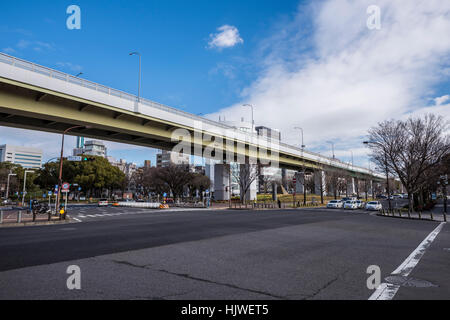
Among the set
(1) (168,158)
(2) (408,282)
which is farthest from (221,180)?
(1) (168,158)

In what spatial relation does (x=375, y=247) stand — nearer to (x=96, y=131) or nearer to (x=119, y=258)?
(x=119, y=258)

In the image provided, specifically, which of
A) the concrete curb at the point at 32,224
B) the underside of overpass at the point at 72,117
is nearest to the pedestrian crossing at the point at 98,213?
the concrete curb at the point at 32,224

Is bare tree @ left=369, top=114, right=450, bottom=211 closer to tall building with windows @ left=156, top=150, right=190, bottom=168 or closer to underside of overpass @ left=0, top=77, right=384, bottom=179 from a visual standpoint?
underside of overpass @ left=0, top=77, right=384, bottom=179

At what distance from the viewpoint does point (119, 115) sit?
26.8m

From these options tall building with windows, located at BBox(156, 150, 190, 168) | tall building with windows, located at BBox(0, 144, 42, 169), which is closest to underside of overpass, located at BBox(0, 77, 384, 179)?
tall building with windows, located at BBox(156, 150, 190, 168)

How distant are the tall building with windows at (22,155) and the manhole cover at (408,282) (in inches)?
8066

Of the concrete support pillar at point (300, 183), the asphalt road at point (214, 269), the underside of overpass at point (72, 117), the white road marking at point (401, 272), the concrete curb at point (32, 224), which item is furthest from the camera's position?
the concrete support pillar at point (300, 183)

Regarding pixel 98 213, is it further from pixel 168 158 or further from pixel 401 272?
pixel 168 158

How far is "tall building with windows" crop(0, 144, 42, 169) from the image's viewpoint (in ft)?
592

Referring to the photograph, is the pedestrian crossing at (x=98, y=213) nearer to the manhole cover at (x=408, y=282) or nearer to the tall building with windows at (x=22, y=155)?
the manhole cover at (x=408, y=282)

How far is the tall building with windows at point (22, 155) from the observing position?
592ft

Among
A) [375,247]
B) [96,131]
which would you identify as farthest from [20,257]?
[96,131]

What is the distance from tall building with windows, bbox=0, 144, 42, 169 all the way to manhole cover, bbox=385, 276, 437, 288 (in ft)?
672
